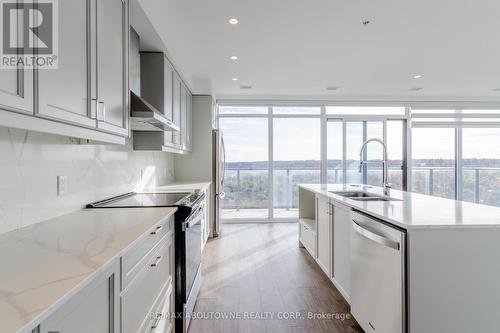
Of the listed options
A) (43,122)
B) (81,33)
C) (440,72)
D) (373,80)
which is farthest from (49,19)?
(440,72)

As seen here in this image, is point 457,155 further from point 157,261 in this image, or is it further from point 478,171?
point 157,261

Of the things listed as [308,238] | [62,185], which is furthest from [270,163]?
[62,185]

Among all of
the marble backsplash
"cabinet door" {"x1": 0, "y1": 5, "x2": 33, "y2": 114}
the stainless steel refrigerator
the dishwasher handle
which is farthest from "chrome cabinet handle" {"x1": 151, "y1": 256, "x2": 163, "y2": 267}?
the stainless steel refrigerator

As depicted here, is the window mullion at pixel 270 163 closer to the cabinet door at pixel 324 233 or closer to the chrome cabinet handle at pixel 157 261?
the cabinet door at pixel 324 233

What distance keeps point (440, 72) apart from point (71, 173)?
5.17m

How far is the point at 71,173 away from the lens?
5.39 ft

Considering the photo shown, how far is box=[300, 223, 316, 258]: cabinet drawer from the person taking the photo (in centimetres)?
317

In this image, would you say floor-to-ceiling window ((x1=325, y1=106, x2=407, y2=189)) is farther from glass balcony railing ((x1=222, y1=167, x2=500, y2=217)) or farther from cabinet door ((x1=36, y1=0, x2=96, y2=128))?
cabinet door ((x1=36, y1=0, x2=96, y2=128))

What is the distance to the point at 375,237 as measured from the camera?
167 centimetres

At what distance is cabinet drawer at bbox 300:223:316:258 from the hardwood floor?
0.52 feet

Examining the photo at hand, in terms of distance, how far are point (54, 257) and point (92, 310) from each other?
23 centimetres

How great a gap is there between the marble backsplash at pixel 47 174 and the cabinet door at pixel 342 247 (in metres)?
2.02

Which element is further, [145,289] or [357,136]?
[357,136]

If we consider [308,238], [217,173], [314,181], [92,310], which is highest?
[217,173]
